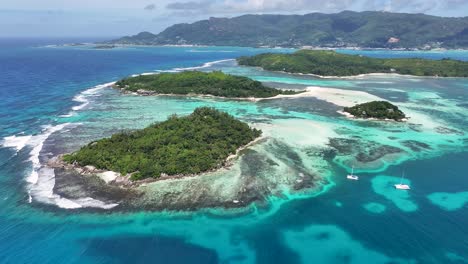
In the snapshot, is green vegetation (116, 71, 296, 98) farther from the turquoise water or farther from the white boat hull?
the white boat hull

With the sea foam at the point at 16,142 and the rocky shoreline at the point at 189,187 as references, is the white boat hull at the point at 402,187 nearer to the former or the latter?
the rocky shoreline at the point at 189,187

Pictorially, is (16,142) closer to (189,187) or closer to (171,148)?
(171,148)

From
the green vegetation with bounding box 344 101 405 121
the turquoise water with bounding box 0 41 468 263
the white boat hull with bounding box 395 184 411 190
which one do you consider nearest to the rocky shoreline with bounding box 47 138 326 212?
the turquoise water with bounding box 0 41 468 263

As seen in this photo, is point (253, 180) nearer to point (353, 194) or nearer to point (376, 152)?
point (353, 194)

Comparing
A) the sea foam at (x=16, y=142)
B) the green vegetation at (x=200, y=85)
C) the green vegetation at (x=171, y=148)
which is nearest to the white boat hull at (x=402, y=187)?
the green vegetation at (x=171, y=148)

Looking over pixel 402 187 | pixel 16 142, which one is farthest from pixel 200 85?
pixel 402 187

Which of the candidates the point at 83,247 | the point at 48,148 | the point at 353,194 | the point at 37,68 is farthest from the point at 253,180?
the point at 37,68
